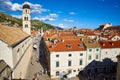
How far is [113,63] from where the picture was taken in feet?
144

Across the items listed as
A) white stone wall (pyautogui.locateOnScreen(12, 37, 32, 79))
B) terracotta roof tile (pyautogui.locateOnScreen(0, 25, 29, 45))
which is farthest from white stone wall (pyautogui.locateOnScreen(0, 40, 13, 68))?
white stone wall (pyautogui.locateOnScreen(12, 37, 32, 79))

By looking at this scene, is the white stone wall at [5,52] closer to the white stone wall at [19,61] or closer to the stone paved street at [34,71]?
the white stone wall at [19,61]

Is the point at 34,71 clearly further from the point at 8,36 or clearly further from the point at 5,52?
the point at 5,52

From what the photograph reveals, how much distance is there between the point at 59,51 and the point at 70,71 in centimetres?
680

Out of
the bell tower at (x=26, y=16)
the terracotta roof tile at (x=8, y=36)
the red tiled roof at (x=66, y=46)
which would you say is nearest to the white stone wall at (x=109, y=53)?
the red tiled roof at (x=66, y=46)

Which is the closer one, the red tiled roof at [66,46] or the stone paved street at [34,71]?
the stone paved street at [34,71]

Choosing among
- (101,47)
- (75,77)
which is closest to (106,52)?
(101,47)

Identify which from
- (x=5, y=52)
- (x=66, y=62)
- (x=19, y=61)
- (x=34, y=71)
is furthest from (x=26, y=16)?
(x=5, y=52)

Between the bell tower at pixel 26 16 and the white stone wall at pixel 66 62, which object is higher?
the bell tower at pixel 26 16

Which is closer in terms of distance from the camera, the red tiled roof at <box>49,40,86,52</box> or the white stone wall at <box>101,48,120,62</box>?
the red tiled roof at <box>49,40,86,52</box>

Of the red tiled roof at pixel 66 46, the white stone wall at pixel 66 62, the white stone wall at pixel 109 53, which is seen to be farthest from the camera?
the white stone wall at pixel 109 53

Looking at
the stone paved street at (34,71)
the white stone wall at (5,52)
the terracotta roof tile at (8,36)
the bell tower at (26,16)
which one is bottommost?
the stone paved street at (34,71)

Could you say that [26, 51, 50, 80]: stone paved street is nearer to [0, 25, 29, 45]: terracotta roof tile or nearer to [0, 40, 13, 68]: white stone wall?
[0, 25, 29, 45]: terracotta roof tile

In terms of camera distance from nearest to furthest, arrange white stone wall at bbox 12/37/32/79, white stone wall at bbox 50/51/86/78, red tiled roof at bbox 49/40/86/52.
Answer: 1. white stone wall at bbox 12/37/32/79
2. white stone wall at bbox 50/51/86/78
3. red tiled roof at bbox 49/40/86/52
